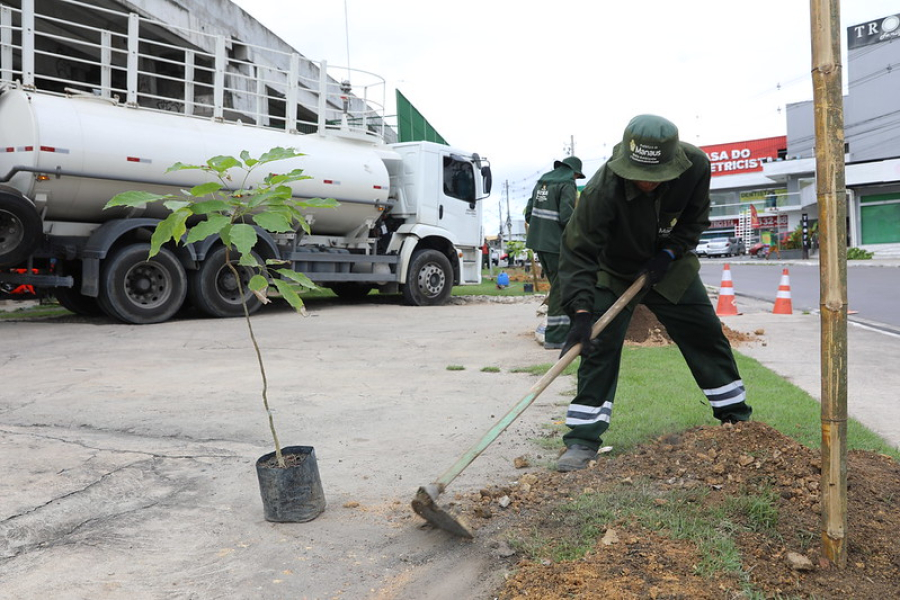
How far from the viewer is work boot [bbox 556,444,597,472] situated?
3.61m

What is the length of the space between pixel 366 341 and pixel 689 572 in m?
6.81

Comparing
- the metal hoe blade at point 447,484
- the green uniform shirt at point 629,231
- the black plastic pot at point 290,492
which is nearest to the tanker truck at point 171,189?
the black plastic pot at point 290,492

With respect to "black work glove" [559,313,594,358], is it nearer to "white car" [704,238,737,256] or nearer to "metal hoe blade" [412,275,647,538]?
"metal hoe blade" [412,275,647,538]

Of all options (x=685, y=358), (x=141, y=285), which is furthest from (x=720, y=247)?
(x=685, y=358)

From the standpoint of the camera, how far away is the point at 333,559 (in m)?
2.87

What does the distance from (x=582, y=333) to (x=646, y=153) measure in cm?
89

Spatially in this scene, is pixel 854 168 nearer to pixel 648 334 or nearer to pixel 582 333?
pixel 648 334

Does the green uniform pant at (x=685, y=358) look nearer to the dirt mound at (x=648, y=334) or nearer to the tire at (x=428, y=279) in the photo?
the dirt mound at (x=648, y=334)

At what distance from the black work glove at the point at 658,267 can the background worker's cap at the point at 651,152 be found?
19.1 inches

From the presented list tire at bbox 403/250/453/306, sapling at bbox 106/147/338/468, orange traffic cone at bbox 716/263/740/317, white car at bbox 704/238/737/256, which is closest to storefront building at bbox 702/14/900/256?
white car at bbox 704/238/737/256

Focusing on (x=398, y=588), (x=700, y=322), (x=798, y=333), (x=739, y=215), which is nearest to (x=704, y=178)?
(x=700, y=322)

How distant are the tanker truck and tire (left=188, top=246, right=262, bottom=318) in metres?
0.02

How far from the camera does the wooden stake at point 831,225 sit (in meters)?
2.24

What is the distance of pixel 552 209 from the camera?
7.34m
